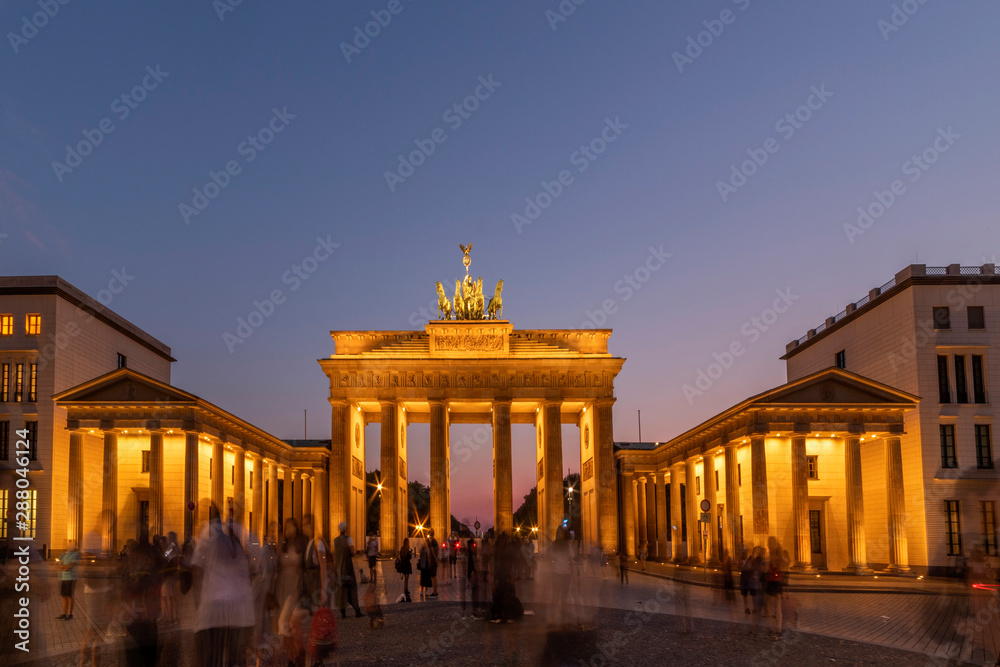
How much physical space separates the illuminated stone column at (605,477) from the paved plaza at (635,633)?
29.3 meters

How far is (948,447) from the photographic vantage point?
147ft

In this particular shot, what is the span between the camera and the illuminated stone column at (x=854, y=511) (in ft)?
142

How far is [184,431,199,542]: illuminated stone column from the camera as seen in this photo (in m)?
45.4

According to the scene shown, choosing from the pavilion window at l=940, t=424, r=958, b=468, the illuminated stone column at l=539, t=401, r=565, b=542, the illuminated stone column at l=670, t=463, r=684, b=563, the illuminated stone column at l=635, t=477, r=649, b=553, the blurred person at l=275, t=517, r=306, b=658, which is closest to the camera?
the blurred person at l=275, t=517, r=306, b=658

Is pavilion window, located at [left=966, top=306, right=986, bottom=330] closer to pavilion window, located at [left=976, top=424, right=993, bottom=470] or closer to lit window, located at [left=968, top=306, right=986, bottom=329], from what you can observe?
lit window, located at [left=968, top=306, right=986, bottom=329]

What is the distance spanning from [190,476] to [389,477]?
15.6m

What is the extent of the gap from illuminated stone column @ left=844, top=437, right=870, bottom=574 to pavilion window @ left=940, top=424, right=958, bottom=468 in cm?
397

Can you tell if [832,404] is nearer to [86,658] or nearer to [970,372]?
[970,372]

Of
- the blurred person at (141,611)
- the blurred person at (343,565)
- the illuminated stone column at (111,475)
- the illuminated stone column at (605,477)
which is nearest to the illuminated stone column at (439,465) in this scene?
the illuminated stone column at (605,477)

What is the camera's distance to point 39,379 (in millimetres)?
48156

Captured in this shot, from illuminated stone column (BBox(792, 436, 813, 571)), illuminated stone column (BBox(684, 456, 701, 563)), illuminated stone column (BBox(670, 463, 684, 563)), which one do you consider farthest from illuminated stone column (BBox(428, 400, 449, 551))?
illuminated stone column (BBox(792, 436, 813, 571))

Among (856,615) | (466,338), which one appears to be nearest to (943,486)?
(856,615)

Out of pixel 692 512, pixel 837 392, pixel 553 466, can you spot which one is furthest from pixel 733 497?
pixel 553 466

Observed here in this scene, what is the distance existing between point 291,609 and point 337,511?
45.7 meters
